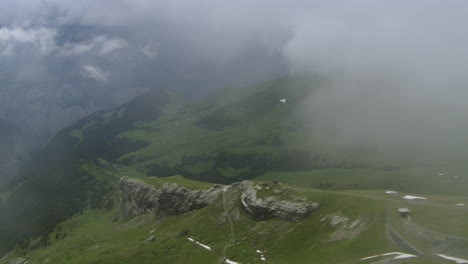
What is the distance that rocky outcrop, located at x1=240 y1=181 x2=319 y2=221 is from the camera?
118 metres

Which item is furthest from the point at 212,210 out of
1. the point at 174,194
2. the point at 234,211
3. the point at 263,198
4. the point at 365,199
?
the point at 365,199

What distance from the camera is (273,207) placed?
12938 centimetres

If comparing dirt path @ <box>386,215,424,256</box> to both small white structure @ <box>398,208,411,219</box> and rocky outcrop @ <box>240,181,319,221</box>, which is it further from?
rocky outcrop @ <box>240,181,319,221</box>

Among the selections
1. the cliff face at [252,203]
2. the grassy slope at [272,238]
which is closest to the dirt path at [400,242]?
the grassy slope at [272,238]

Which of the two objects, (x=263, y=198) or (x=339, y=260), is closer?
(x=339, y=260)

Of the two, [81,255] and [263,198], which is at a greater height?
[263,198]

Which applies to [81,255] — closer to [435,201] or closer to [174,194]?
[174,194]

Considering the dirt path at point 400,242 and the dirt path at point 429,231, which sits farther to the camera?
the dirt path at point 400,242

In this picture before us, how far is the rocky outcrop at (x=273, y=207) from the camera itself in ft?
386

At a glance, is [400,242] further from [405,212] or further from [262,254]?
[262,254]

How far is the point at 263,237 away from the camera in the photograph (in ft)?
382

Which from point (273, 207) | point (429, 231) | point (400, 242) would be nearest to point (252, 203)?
point (273, 207)

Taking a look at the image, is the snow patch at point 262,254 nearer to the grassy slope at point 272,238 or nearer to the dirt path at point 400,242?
the grassy slope at point 272,238

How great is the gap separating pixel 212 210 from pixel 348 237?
82.2 meters
